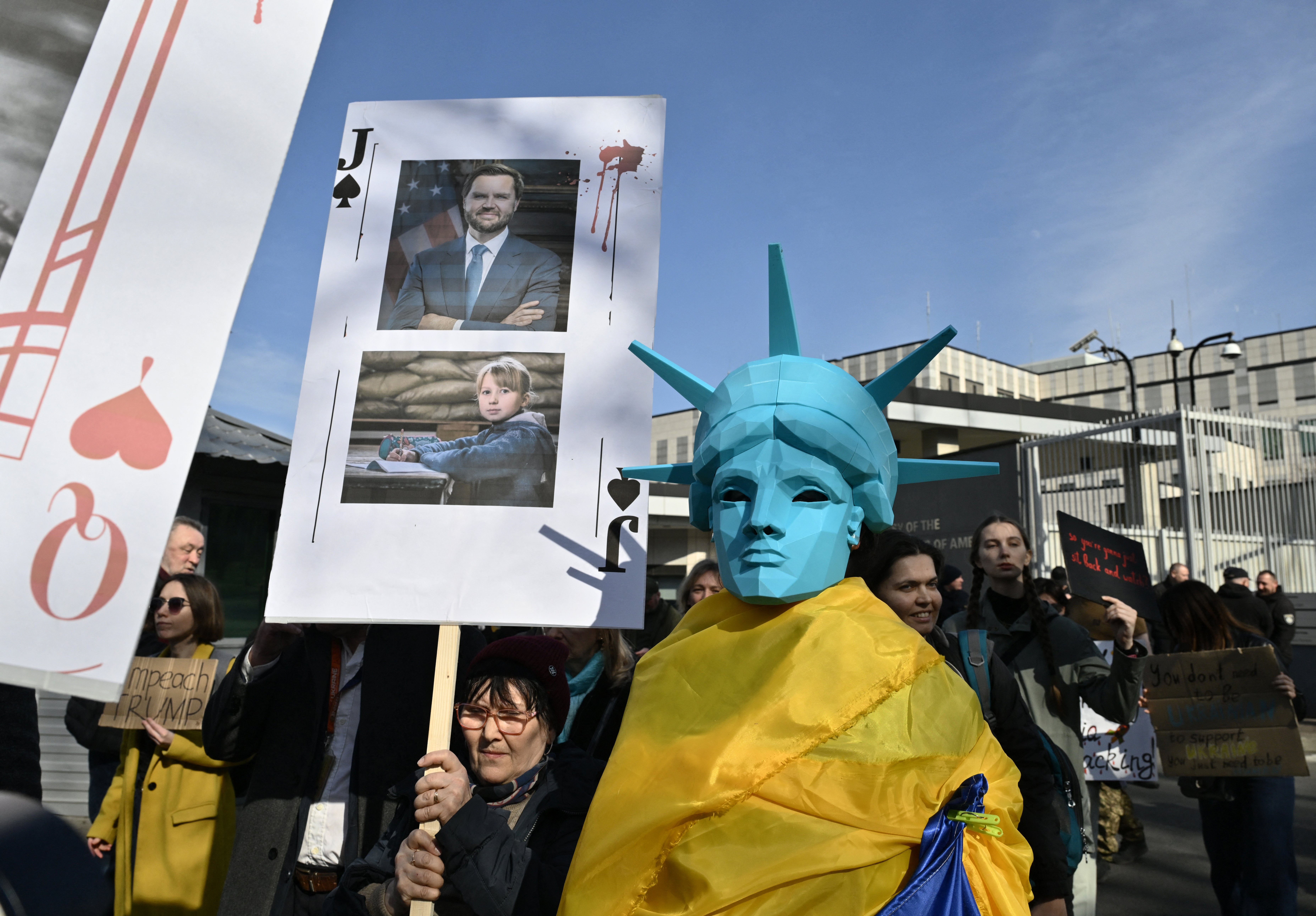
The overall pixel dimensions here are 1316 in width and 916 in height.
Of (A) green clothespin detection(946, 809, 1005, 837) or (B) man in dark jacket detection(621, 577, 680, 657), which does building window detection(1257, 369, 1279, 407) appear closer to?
(B) man in dark jacket detection(621, 577, 680, 657)

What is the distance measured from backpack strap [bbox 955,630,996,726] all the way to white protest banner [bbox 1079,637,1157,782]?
2274 millimetres

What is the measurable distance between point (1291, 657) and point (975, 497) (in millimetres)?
5497

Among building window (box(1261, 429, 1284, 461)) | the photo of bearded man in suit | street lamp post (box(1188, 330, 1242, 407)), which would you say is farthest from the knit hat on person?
street lamp post (box(1188, 330, 1242, 407))

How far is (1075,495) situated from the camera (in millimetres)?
11078

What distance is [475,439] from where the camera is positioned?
2379 millimetres

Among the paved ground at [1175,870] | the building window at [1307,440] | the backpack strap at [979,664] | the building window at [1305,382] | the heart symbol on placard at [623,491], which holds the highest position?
the building window at [1305,382]

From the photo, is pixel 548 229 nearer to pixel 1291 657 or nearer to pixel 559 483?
pixel 559 483

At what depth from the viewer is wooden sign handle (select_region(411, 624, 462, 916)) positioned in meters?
1.89

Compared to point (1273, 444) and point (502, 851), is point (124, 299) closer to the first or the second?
point (502, 851)

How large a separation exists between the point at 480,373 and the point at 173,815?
192cm

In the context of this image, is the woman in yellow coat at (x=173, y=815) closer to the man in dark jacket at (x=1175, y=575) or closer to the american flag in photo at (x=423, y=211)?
the american flag in photo at (x=423, y=211)

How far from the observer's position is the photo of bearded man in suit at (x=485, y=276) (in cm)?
248

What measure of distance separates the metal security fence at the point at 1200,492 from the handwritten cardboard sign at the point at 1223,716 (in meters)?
6.42

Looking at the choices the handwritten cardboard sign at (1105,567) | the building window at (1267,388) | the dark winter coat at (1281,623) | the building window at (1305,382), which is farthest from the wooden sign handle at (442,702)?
the building window at (1267,388)
